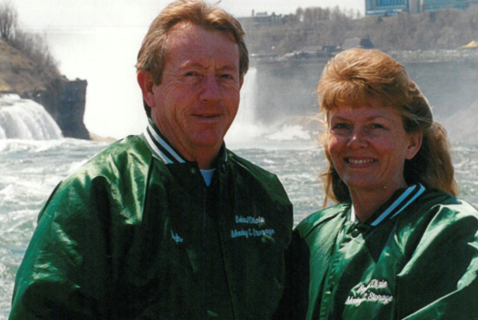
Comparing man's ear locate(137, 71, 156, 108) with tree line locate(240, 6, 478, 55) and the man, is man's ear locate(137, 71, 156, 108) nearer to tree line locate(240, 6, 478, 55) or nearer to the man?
the man

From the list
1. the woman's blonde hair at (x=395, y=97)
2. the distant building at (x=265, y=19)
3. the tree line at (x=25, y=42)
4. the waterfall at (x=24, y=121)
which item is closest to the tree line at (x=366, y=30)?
the distant building at (x=265, y=19)

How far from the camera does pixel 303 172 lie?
4500 cm

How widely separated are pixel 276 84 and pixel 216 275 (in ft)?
273

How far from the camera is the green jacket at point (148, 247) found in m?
2.12

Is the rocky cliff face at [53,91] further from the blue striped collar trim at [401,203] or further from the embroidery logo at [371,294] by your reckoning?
the embroidery logo at [371,294]

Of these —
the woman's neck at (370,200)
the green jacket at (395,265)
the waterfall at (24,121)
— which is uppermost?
the woman's neck at (370,200)

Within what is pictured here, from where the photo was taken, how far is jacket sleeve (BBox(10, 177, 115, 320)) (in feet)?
6.82

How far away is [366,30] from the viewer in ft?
306

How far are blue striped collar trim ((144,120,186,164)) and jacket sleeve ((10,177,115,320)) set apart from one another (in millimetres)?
268

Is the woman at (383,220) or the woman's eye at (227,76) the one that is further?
the woman's eye at (227,76)

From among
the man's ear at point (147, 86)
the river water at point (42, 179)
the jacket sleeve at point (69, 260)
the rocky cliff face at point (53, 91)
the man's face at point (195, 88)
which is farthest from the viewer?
the rocky cliff face at point (53, 91)

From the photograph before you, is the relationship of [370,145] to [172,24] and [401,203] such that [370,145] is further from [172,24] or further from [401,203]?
[172,24]

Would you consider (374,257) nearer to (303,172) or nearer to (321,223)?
(321,223)

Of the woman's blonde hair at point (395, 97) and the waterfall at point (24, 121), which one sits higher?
the woman's blonde hair at point (395, 97)
